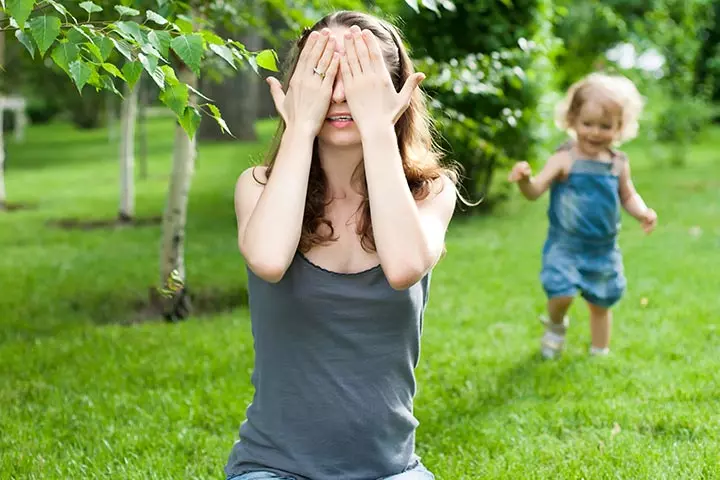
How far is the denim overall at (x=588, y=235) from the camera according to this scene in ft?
15.9

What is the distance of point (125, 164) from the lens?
10.4 meters

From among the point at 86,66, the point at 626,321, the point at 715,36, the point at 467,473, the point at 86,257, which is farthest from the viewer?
the point at 715,36

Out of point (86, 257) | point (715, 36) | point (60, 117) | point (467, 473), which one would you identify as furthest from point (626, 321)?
point (60, 117)

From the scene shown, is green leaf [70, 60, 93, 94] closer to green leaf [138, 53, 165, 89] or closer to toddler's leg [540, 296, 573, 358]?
green leaf [138, 53, 165, 89]

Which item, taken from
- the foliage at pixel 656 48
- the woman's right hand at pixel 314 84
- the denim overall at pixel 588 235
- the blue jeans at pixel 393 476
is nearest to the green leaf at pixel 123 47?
the woman's right hand at pixel 314 84

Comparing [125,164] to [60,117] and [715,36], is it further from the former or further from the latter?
[60,117]

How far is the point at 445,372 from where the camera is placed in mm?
4688

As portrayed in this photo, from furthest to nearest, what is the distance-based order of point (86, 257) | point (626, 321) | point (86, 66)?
point (86, 257), point (626, 321), point (86, 66)

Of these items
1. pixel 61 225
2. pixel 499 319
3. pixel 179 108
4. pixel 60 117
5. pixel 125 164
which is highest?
pixel 179 108

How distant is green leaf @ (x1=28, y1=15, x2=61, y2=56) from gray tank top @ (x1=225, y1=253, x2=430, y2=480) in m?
0.77

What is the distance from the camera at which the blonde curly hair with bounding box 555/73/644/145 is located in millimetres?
4820

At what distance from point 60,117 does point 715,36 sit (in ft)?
97.6

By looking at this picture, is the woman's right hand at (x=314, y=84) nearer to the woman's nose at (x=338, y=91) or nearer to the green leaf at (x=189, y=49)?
the woman's nose at (x=338, y=91)

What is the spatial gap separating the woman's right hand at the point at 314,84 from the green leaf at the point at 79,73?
20.8 inches
